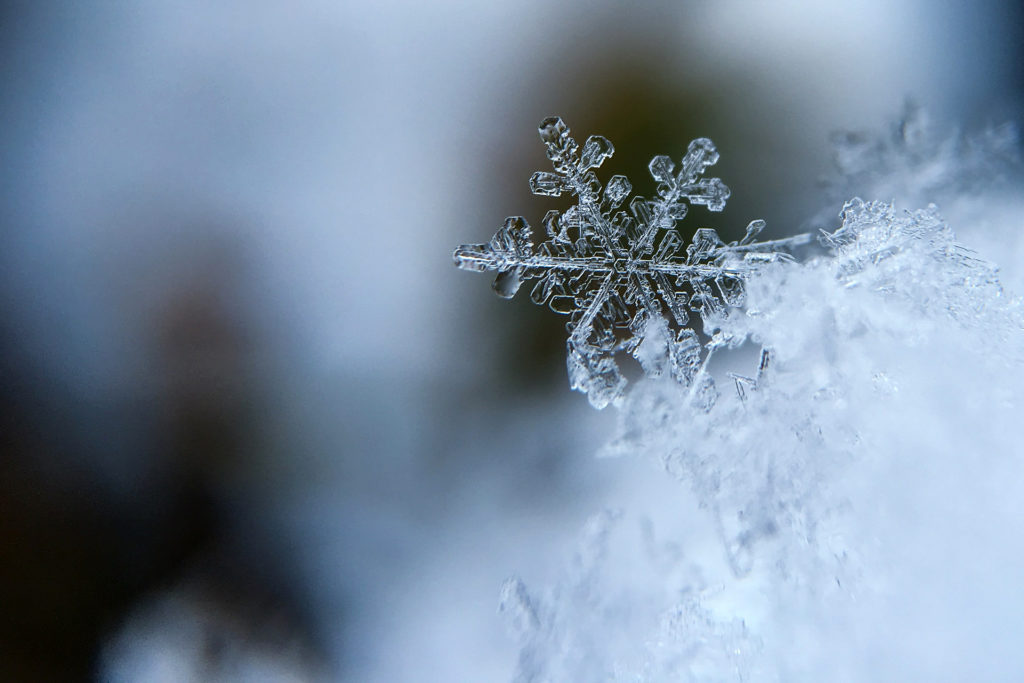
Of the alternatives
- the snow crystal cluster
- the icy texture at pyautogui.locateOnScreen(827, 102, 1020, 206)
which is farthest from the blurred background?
the snow crystal cluster

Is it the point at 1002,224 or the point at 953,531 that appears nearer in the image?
the point at 953,531

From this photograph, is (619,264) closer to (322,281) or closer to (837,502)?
(837,502)

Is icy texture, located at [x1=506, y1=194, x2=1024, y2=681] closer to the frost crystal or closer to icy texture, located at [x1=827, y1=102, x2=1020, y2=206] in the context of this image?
the frost crystal

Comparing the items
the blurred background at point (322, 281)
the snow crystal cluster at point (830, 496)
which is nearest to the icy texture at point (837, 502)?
the snow crystal cluster at point (830, 496)

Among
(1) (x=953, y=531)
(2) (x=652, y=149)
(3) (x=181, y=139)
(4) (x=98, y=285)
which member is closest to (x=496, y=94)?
(2) (x=652, y=149)

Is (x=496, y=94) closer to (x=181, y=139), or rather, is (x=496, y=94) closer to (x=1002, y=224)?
(x=181, y=139)

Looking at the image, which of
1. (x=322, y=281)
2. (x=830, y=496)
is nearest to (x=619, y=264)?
(x=830, y=496)
